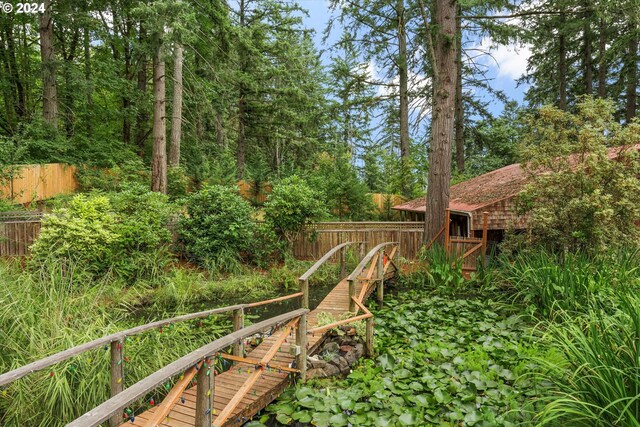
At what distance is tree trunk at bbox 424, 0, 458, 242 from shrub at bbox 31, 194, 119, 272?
7754 millimetres

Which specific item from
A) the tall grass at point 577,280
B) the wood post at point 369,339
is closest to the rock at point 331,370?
the wood post at point 369,339

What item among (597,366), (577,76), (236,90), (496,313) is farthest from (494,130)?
(597,366)

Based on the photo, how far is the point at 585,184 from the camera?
21.5 feet

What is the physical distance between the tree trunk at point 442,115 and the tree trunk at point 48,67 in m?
13.1

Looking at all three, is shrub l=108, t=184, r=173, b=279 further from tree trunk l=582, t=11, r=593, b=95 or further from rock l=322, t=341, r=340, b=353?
tree trunk l=582, t=11, r=593, b=95

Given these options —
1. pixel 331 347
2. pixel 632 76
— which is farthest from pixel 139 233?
pixel 632 76

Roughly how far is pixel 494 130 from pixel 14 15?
22.6 meters

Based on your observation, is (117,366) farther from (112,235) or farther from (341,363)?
(112,235)

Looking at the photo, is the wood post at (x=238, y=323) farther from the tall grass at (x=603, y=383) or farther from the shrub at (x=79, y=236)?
the shrub at (x=79, y=236)

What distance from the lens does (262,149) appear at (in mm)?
26859

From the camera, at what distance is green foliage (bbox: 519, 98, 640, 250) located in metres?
6.38

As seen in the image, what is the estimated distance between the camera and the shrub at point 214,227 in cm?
987

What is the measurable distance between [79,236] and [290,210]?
Answer: 506cm

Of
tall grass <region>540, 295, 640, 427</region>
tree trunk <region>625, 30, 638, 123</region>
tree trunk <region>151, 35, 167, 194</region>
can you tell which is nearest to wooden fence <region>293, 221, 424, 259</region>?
tree trunk <region>151, 35, 167, 194</region>
